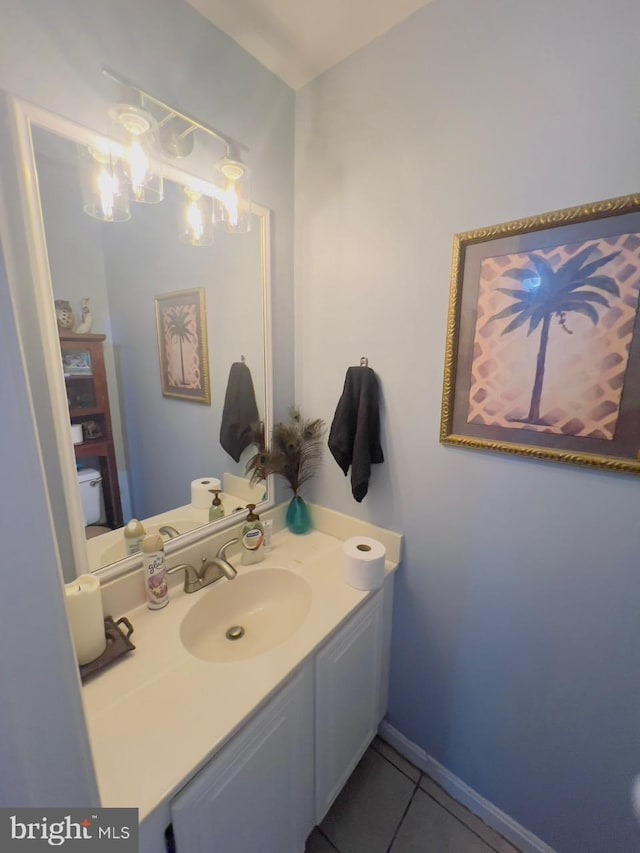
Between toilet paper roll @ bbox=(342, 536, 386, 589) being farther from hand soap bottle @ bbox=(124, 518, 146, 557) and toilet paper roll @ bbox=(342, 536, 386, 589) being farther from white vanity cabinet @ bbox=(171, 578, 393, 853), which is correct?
hand soap bottle @ bbox=(124, 518, 146, 557)

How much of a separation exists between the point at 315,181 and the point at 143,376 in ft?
3.18

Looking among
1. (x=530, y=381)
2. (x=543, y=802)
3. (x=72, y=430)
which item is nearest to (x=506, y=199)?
(x=530, y=381)

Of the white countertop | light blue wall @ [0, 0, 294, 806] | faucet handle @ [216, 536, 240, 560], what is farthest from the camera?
faucet handle @ [216, 536, 240, 560]

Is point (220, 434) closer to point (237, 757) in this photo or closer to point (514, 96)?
point (237, 757)

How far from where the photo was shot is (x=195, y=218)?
1.12 metres

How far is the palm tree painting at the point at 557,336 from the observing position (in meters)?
0.82

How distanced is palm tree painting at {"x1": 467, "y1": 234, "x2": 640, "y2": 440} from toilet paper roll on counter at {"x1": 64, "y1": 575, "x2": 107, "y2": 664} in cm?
116

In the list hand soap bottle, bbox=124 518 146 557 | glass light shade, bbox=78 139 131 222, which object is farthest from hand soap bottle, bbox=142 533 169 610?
glass light shade, bbox=78 139 131 222

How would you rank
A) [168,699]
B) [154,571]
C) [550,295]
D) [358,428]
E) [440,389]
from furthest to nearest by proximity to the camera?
1. [358,428]
2. [440,389]
3. [154,571]
4. [550,295]
5. [168,699]

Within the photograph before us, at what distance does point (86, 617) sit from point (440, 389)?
45.6 inches

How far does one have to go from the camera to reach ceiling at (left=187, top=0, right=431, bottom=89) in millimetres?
972

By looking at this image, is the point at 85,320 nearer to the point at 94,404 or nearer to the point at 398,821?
the point at 94,404

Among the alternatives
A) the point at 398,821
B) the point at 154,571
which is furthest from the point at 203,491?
the point at 398,821

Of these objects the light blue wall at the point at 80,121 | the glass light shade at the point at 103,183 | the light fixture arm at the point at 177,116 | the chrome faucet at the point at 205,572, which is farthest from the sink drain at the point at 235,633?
the light fixture arm at the point at 177,116
